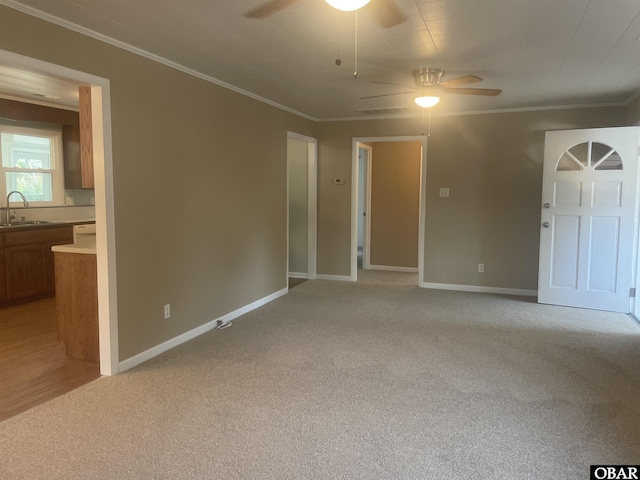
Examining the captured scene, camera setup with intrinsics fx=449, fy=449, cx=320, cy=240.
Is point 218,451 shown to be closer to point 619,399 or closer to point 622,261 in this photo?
point 619,399

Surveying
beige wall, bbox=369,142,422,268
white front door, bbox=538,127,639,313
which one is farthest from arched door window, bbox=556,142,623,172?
beige wall, bbox=369,142,422,268

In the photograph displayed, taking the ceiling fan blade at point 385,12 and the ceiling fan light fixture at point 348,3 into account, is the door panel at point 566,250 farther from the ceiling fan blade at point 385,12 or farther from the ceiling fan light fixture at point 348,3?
the ceiling fan light fixture at point 348,3

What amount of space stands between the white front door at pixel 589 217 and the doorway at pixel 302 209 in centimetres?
313

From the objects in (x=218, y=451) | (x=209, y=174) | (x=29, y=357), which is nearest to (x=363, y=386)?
(x=218, y=451)

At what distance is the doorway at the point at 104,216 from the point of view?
3096 mm

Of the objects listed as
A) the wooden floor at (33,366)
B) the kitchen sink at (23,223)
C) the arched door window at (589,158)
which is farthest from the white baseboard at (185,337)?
the arched door window at (589,158)

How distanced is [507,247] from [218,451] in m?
4.78

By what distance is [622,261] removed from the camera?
4.92 m

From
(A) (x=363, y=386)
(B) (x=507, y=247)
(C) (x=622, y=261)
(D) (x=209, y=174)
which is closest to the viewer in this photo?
(A) (x=363, y=386)

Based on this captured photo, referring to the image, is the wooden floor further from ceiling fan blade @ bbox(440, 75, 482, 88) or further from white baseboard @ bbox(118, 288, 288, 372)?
ceiling fan blade @ bbox(440, 75, 482, 88)

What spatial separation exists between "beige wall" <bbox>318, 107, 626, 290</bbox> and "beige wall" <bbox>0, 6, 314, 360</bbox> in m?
2.32

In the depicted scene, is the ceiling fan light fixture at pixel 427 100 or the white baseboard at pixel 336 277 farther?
the white baseboard at pixel 336 277

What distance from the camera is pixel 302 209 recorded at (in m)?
6.93

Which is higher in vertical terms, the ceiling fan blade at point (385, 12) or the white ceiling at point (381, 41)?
the white ceiling at point (381, 41)
